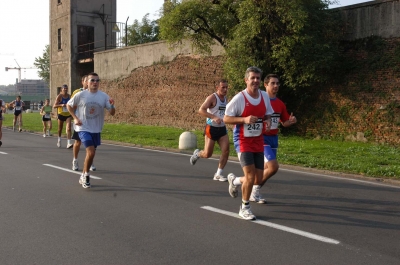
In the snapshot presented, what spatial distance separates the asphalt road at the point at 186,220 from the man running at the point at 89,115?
0.60m

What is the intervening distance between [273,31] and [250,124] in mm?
12724

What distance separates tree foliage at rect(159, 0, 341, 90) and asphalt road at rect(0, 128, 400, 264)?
7593 millimetres

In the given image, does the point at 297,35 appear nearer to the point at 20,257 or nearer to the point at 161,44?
the point at 161,44

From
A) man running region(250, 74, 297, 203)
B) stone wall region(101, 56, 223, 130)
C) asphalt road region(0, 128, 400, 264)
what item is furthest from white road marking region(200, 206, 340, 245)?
stone wall region(101, 56, 223, 130)

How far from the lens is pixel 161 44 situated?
90.1 feet

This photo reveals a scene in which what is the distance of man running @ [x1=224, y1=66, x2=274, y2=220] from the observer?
20.9 ft

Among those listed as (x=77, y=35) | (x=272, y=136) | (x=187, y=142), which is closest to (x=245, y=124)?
(x=272, y=136)

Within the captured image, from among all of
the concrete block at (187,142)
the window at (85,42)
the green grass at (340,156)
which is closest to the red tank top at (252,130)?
the green grass at (340,156)

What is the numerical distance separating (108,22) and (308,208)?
3539 centimetres

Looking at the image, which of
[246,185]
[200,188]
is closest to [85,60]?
[200,188]

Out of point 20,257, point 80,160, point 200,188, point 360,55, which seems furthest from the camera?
point 360,55

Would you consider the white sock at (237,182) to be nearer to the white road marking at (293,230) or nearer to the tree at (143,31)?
the white road marking at (293,230)

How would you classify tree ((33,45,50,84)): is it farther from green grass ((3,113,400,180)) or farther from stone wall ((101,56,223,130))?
green grass ((3,113,400,180))

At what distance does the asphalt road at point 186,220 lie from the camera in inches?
203
